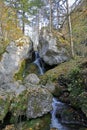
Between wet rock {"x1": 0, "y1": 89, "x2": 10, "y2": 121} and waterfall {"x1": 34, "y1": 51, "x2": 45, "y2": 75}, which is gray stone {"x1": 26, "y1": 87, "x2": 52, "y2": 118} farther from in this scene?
waterfall {"x1": 34, "y1": 51, "x2": 45, "y2": 75}

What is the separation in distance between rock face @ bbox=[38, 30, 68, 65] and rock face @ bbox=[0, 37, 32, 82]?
127 cm

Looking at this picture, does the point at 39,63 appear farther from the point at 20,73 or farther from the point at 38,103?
the point at 38,103

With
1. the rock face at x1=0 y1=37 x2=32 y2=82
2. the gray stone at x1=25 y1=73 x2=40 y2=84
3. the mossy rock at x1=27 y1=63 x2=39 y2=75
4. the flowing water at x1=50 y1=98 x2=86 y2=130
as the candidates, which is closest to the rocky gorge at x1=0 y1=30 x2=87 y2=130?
the gray stone at x1=25 y1=73 x2=40 y2=84

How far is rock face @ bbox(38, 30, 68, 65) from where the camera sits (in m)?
14.6

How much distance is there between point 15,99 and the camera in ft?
31.8

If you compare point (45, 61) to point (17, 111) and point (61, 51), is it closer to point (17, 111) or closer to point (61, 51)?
point (61, 51)

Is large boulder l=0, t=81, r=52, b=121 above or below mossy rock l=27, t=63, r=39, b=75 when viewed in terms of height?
below

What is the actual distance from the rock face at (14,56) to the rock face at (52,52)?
1.27 metres

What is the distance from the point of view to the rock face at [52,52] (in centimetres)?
1462

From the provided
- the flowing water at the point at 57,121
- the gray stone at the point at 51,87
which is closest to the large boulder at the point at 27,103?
the flowing water at the point at 57,121

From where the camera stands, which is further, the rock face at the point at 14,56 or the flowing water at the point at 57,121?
the rock face at the point at 14,56

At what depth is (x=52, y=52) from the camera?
1462 centimetres

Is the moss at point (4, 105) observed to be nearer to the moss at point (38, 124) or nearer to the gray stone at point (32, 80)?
the moss at point (38, 124)

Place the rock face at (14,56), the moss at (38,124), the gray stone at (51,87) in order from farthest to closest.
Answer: the rock face at (14,56), the gray stone at (51,87), the moss at (38,124)
